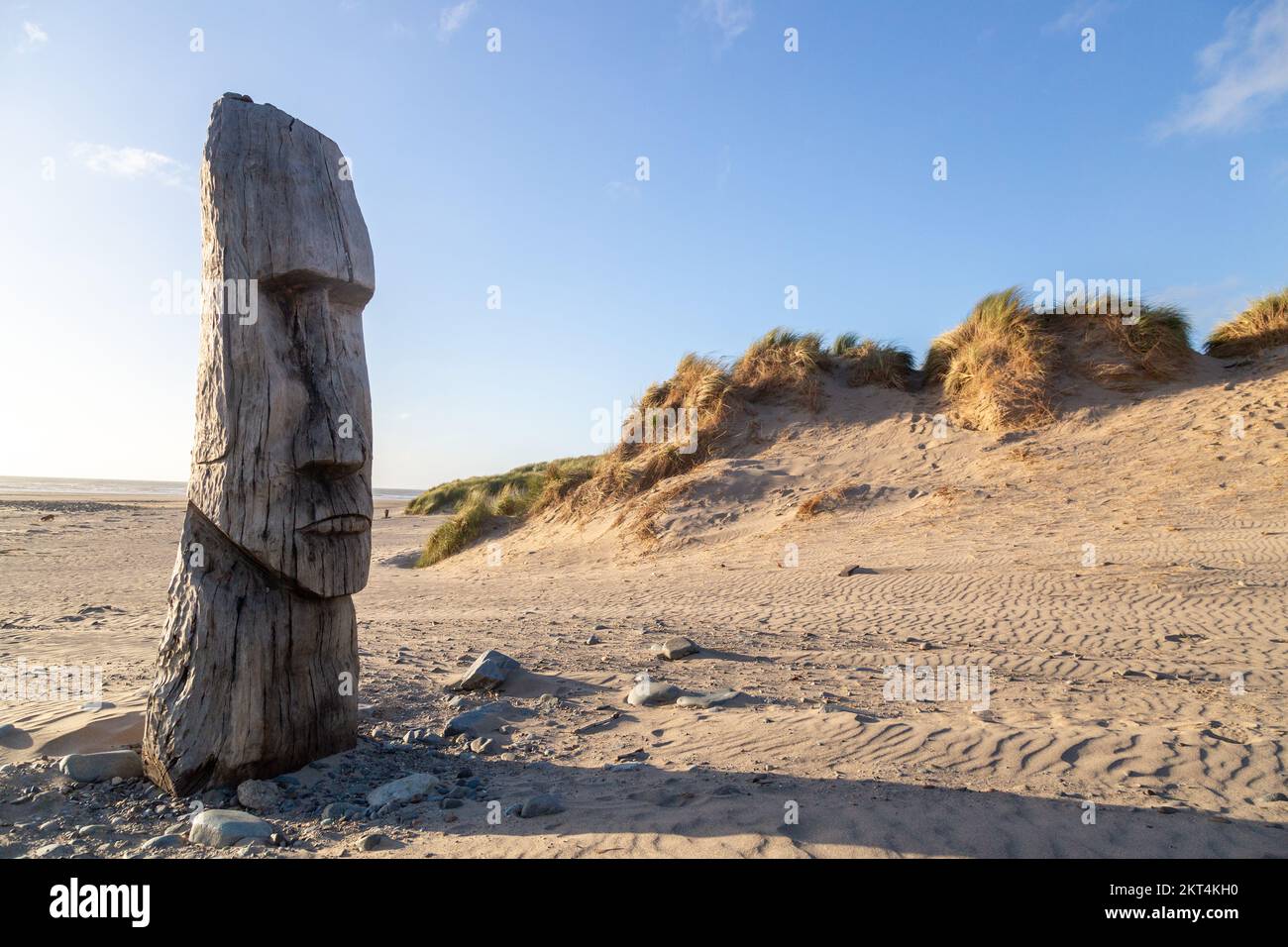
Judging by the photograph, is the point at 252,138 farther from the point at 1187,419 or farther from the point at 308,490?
the point at 1187,419

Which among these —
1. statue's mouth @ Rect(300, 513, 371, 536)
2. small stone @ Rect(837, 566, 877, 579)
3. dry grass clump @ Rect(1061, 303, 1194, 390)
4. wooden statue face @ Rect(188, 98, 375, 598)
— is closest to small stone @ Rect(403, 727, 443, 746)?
wooden statue face @ Rect(188, 98, 375, 598)

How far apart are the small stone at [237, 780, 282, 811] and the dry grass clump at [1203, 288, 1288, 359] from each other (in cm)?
1922

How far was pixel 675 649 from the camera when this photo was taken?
744 cm

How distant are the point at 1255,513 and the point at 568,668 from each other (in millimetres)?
10883

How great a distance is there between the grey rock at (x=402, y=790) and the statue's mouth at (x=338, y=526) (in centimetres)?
139

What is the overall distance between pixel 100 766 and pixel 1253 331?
2029 centimetres

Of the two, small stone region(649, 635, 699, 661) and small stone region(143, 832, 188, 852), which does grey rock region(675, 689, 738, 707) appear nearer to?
small stone region(649, 635, 699, 661)

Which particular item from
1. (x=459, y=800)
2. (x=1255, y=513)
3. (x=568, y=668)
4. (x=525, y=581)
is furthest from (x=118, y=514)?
(x=1255, y=513)

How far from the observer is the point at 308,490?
159 inches

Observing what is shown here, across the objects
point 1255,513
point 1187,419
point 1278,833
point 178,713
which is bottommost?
point 1278,833

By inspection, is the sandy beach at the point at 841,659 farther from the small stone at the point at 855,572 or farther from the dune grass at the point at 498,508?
the dune grass at the point at 498,508

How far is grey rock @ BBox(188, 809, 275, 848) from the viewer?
352 centimetres

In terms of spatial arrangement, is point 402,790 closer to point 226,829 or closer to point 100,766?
point 226,829

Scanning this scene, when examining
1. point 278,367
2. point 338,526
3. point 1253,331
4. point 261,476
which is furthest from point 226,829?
point 1253,331
